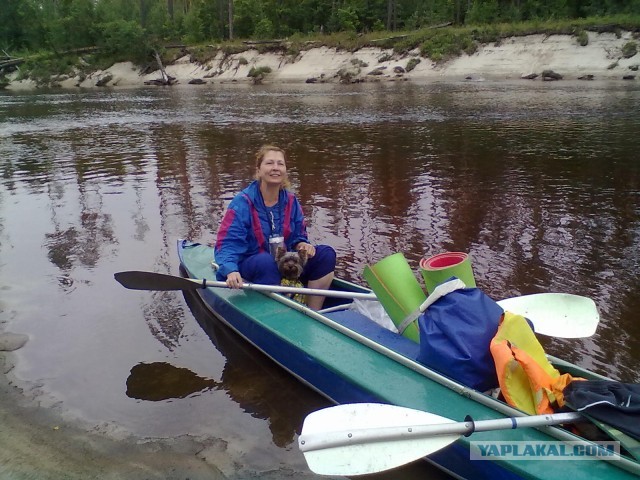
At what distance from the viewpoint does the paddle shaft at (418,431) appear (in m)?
2.46

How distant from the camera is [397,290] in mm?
3578

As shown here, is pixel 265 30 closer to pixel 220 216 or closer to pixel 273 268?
pixel 220 216

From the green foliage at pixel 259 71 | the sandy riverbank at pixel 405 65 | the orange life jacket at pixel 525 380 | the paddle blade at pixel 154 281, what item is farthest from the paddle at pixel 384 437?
the green foliage at pixel 259 71

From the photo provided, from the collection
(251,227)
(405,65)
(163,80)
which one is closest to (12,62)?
(163,80)

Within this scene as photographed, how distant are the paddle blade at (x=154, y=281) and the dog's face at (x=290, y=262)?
0.68 m

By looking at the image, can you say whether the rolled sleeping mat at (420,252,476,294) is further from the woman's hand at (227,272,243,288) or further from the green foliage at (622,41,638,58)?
the green foliage at (622,41,638,58)

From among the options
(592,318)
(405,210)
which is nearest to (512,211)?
(405,210)

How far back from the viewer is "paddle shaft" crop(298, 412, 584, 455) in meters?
2.46

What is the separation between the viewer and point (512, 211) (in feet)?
24.8

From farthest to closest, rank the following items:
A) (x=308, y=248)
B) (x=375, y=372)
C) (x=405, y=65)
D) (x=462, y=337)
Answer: (x=405, y=65) < (x=308, y=248) < (x=375, y=372) < (x=462, y=337)

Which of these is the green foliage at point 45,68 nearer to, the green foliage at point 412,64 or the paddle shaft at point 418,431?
the green foliage at point 412,64

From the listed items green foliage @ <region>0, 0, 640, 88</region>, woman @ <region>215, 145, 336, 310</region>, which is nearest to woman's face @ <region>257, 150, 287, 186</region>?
woman @ <region>215, 145, 336, 310</region>

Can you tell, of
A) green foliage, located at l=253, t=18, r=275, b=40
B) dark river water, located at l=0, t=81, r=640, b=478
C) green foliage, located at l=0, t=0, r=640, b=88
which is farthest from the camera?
green foliage, located at l=253, t=18, r=275, b=40

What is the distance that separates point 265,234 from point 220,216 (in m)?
3.62
